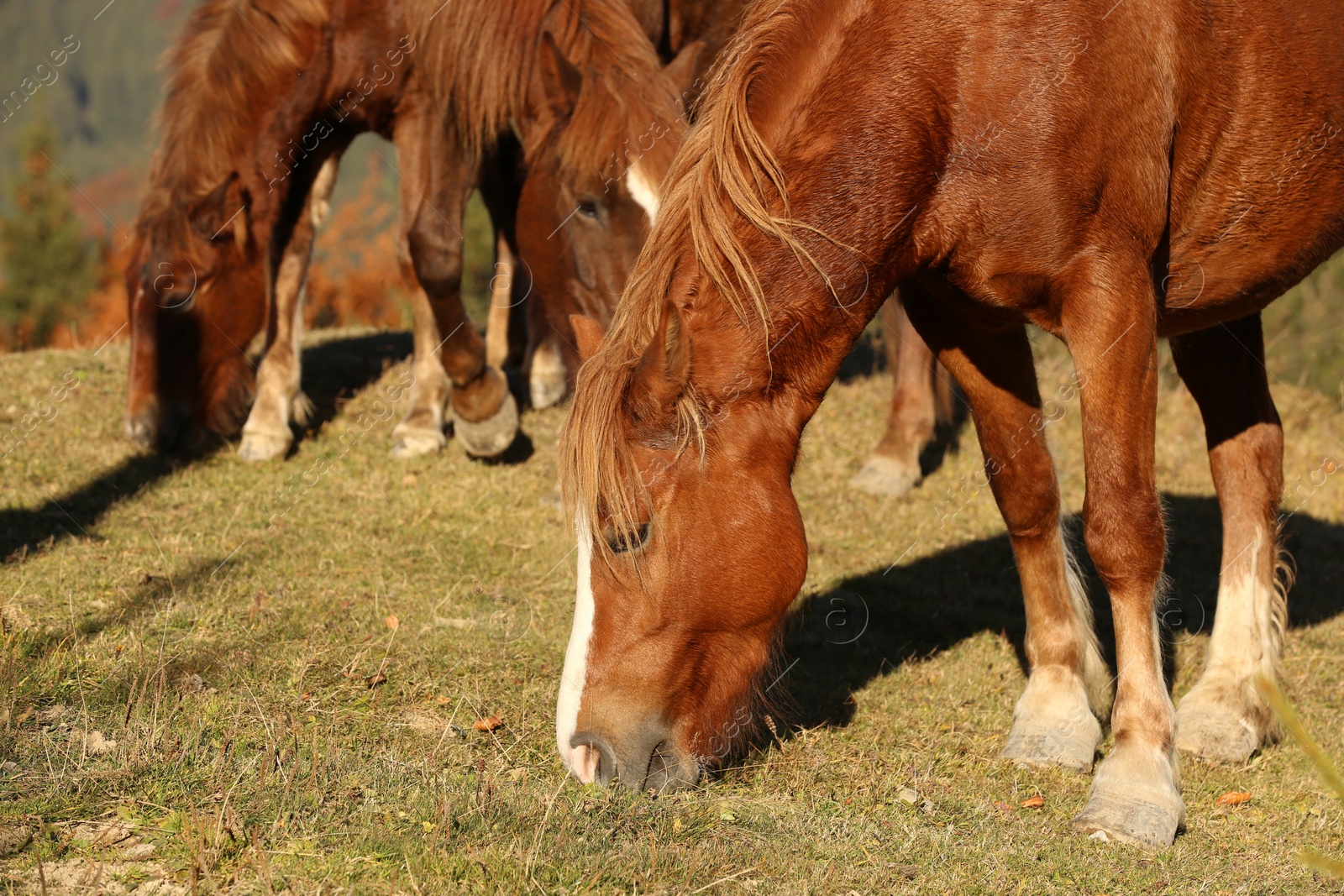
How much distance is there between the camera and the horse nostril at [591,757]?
2.80 meters

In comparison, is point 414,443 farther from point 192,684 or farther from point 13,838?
point 13,838

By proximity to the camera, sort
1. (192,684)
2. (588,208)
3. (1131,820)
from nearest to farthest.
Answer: (1131,820), (192,684), (588,208)

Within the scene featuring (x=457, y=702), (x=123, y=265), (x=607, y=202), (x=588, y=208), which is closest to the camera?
(x=457, y=702)

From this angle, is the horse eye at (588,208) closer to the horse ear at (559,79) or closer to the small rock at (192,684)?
the horse ear at (559,79)

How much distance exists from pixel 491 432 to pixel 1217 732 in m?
4.08

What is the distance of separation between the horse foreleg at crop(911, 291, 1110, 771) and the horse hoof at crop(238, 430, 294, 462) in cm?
423

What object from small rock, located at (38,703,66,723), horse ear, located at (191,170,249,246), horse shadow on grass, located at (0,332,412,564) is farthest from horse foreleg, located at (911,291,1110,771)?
horse ear, located at (191,170,249,246)

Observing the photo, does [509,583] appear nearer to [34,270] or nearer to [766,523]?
[766,523]

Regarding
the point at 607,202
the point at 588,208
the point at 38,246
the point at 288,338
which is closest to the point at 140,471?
the point at 288,338

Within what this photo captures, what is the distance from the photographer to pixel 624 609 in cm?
284

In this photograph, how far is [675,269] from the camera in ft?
9.54

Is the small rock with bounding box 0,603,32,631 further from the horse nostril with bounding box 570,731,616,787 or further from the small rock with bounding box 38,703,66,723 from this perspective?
the horse nostril with bounding box 570,731,616,787

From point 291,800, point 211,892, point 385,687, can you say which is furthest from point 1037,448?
point 211,892

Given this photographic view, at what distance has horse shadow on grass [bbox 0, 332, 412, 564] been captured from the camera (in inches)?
199
